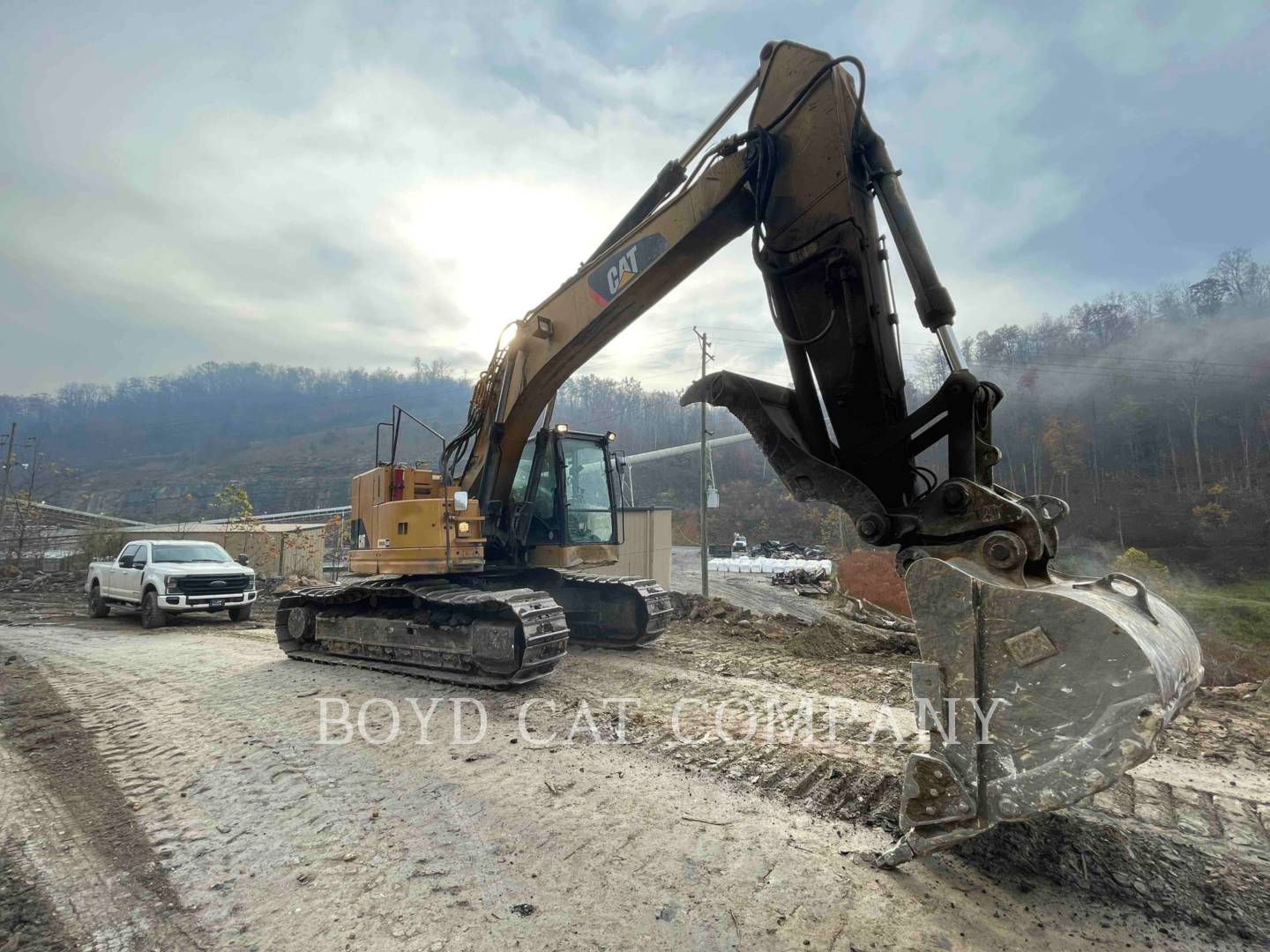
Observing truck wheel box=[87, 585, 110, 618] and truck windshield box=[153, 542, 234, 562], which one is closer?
truck windshield box=[153, 542, 234, 562]

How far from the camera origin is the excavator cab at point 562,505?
733cm

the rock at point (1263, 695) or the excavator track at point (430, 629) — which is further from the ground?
the excavator track at point (430, 629)

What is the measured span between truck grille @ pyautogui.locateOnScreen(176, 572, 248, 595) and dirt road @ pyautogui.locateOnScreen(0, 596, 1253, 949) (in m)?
6.62

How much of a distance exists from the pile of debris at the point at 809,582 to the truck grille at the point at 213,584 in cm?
1385

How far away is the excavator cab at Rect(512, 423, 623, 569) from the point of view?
289 inches

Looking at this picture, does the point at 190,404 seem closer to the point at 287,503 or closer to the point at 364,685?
the point at 287,503

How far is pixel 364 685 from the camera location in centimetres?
637

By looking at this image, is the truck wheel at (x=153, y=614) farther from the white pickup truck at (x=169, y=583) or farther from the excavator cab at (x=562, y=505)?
the excavator cab at (x=562, y=505)

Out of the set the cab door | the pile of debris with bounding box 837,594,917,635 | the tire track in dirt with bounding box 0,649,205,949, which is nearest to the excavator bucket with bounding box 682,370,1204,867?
the tire track in dirt with bounding box 0,649,205,949

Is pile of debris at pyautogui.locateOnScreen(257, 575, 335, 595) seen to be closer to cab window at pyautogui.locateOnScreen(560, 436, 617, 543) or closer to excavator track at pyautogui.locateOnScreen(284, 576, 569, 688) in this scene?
excavator track at pyautogui.locateOnScreen(284, 576, 569, 688)

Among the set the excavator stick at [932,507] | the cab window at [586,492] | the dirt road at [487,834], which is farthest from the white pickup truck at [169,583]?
the excavator stick at [932,507]

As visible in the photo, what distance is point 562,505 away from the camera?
7.40 metres

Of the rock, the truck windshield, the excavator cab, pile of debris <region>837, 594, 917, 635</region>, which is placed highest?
the excavator cab

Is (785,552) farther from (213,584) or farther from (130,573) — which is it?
(130,573)
